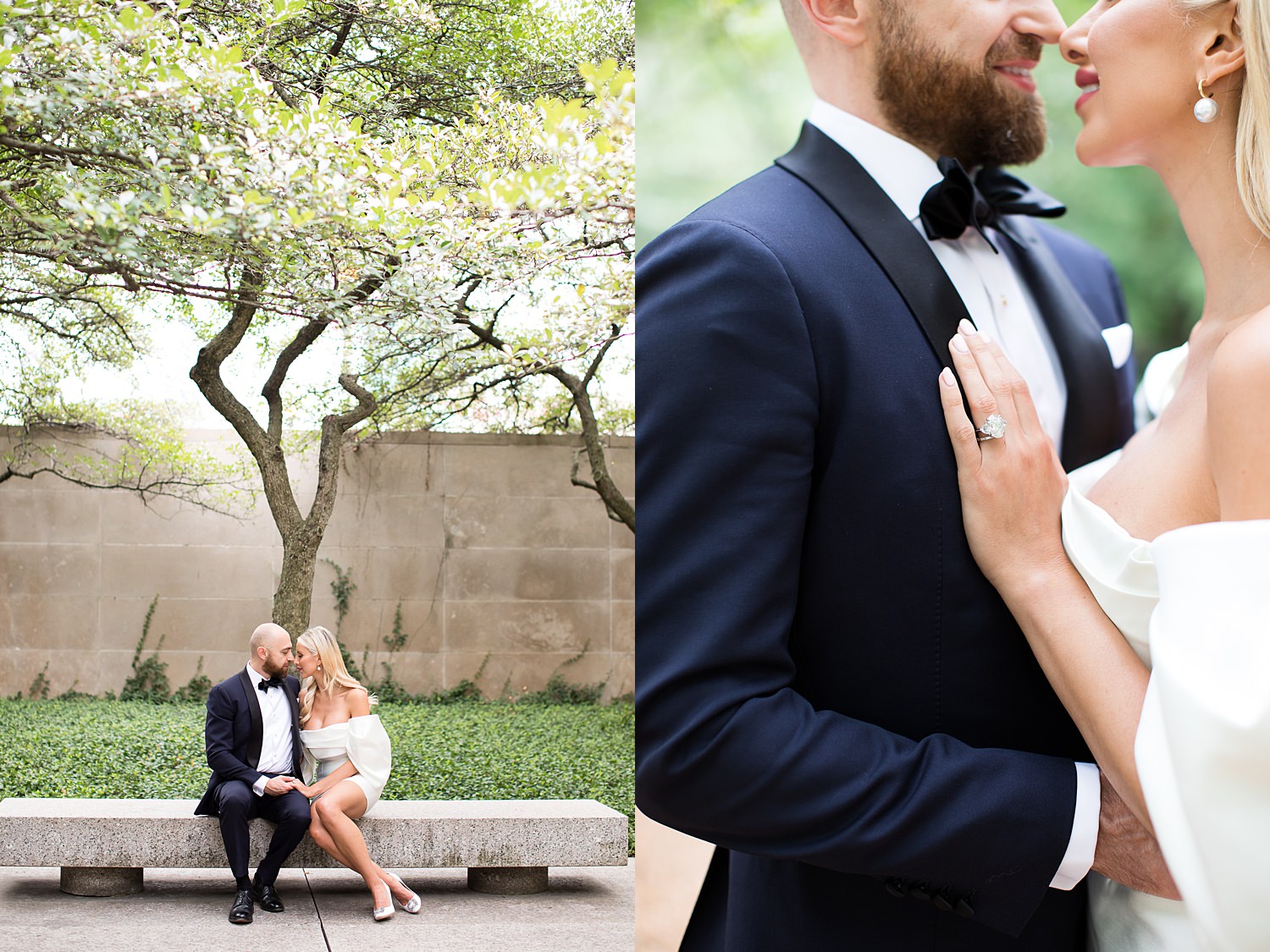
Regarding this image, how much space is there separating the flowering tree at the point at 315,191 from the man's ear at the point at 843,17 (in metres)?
1.36

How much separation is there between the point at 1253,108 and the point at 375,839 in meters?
2.44

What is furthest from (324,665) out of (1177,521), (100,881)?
(1177,521)

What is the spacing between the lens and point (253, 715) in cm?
255

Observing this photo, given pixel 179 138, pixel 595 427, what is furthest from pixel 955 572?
pixel 179 138

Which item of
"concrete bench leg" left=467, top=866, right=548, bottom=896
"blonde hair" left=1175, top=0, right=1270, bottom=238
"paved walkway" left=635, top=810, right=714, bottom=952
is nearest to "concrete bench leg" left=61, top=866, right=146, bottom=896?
"concrete bench leg" left=467, top=866, right=548, bottom=896

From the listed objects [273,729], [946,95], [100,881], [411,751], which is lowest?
[100,881]

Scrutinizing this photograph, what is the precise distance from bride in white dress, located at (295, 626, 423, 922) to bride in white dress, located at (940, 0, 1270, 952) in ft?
6.10

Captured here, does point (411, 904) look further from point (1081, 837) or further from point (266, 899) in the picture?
point (1081, 837)

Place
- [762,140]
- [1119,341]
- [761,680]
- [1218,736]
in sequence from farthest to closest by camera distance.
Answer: [762,140], [1119,341], [761,680], [1218,736]

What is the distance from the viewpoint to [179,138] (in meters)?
2.39

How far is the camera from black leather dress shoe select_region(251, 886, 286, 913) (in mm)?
2551

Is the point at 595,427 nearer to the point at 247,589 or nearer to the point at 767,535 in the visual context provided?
the point at 247,589

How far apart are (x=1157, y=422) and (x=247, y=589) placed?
2.12 metres

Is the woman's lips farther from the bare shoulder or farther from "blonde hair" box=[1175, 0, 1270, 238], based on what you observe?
the bare shoulder
